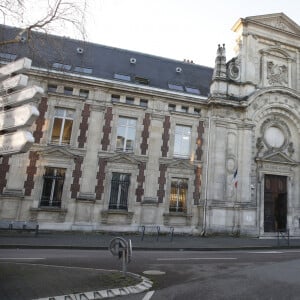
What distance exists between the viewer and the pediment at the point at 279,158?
70.5 ft

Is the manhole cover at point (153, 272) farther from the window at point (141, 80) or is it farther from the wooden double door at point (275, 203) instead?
the window at point (141, 80)

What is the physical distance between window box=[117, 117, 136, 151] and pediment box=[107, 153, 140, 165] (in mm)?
579

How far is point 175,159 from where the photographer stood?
20.5 m

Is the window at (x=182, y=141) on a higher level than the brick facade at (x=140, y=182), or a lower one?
higher

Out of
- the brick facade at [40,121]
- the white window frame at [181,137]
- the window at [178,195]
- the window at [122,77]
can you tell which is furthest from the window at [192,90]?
the brick facade at [40,121]

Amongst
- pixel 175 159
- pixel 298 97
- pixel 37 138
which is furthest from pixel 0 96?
pixel 298 97

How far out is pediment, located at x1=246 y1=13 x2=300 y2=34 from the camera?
2361 cm

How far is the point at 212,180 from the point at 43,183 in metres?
10.7

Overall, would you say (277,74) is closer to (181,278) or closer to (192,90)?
(192,90)

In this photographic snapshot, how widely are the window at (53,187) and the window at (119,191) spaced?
3.10 meters

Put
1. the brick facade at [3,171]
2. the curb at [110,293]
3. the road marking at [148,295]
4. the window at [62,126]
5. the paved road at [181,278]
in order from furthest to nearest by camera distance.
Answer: the window at [62,126] → the brick facade at [3,171] → the paved road at [181,278] → the road marking at [148,295] → the curb at [110,293]

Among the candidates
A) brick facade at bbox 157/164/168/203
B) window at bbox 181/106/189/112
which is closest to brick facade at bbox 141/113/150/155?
brick facade at bbox 157/164/168/203

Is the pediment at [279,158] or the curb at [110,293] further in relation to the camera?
the pediment at [279,158]

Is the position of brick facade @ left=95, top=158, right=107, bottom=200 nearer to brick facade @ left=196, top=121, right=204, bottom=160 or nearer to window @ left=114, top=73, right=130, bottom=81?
window @ left=114, top=73, right=130, bottom=81
